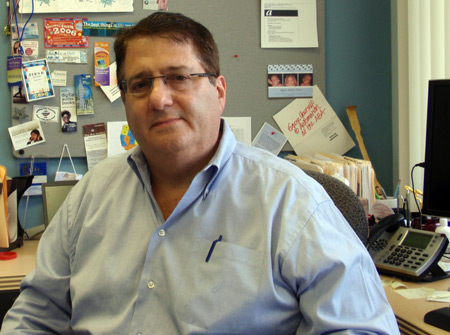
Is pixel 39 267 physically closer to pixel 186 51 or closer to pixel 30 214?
pixel 186 51

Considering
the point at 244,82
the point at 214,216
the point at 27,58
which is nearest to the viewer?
the point at 214,216

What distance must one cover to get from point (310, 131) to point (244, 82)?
1.40ft

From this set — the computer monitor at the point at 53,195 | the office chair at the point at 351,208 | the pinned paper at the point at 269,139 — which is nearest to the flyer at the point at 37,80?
the computer monitor at the point at 53,195

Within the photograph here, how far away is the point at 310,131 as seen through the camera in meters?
2.60

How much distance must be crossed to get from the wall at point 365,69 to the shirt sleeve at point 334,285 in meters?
1.72

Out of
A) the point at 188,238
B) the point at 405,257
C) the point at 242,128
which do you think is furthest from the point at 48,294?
the point at 242,128

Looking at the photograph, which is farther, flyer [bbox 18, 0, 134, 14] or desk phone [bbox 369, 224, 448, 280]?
flyer [bbox 18, 0, 134, 14]

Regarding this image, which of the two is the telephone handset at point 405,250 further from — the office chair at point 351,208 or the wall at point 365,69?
the wall at point 365,69

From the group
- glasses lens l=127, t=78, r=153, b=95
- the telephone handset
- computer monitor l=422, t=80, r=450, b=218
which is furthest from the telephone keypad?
glasses lens l=127, t=78, r=153, b=95

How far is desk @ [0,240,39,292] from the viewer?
1.65m

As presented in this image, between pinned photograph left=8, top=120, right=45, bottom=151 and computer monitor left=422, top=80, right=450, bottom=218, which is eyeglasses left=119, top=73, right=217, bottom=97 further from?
pinned photograph left=8, top=120, right=45, bottom=151

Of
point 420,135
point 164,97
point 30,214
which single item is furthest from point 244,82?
point 164,97

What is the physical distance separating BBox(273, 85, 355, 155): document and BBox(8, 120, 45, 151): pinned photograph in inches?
45.6

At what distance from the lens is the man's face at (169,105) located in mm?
1176
